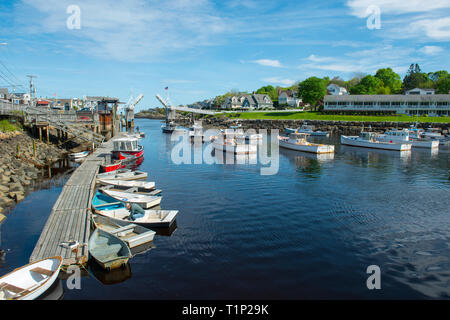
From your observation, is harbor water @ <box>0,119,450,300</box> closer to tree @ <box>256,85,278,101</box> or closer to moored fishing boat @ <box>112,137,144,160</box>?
moored fishing boat @ <box>112,137,144,160</box>

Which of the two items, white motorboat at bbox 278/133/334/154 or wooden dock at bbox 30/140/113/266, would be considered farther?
white motorboat at bbox 278/133/334/154

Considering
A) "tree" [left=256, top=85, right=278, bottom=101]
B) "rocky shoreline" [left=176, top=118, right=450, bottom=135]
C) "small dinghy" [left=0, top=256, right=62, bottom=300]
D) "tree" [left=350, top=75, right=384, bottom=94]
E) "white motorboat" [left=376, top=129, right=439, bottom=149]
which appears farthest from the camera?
"tree" [left=256, top=85, right=278, bottom=101]

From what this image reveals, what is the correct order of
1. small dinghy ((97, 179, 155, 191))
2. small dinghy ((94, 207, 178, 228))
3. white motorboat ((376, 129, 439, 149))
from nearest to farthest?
1. small dinghy ((94, 207, 178, 228))
2. small dinghy ((97, 179, 155, 191))
3. white motorboat ((376, 129, 439, 149))

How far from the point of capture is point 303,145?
4891 cm

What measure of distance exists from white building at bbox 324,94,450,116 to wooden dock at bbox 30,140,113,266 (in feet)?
305

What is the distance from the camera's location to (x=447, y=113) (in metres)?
89.8

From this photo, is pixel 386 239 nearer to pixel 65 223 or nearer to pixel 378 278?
pixel 378 278

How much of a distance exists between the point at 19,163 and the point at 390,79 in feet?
446

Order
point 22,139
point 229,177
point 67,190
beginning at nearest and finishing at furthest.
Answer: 1. point 67,190
2. point 229,177
3. point 22,139

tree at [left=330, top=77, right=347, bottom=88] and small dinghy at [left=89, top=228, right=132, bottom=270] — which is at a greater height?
tree at [left=330, top=77, right=347, bottom=88]

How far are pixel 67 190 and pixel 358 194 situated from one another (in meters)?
21.4

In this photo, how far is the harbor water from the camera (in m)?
12.0

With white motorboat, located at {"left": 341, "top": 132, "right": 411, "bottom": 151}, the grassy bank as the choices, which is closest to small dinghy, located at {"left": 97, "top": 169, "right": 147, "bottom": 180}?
the grassy bank

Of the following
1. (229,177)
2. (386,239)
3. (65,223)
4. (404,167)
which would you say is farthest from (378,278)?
(404,167)
